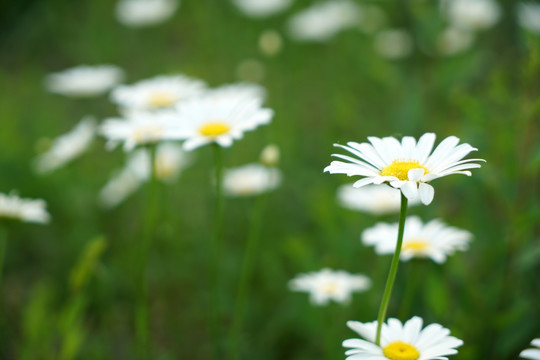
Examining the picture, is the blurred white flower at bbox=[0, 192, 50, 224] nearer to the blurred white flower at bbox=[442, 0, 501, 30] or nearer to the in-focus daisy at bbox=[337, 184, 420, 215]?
the in-focus daisy at bbox=[337, 184, 420, 215]

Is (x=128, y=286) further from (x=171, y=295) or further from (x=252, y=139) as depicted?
(x=252, y=139)

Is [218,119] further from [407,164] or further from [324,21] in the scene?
[324,21]

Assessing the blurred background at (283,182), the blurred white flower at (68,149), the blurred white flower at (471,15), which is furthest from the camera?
the blurred white flower at (471,15)

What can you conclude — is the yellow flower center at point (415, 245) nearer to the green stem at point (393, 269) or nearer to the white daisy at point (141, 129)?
the green stem at point (393, 269)

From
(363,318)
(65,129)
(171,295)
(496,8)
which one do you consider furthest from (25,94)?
(496,8)

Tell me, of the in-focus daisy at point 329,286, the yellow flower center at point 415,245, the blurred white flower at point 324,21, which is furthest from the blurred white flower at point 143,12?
the yellow flower center at point 415,245

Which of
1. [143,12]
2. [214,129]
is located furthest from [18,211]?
[143,12]

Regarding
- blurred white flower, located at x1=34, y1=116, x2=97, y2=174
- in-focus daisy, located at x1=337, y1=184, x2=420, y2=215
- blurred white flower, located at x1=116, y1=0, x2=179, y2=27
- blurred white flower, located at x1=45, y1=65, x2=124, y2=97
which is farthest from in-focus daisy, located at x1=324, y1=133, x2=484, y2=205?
blurred white flower, located at x1=116, y1=0, x2=179, y2=27
